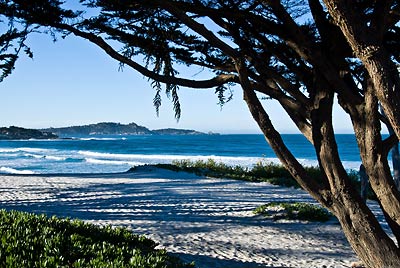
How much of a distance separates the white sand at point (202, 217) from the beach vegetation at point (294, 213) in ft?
0.80

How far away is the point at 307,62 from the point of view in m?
3.99

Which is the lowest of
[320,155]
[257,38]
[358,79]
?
[320,155]

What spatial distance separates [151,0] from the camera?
3.62 metres

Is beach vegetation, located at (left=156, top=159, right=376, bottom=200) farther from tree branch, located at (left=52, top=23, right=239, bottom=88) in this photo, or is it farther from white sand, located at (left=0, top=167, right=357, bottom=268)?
tree branch, located at (left=52, top=23, right=239, bottom=88)

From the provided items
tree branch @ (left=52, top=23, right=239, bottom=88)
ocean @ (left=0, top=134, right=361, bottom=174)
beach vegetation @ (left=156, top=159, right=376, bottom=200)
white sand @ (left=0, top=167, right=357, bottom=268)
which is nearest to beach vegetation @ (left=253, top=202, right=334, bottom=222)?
white sand @ (left=0, top=167, right=357, bottom=268)

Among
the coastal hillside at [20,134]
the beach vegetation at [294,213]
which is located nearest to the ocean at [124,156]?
the beach vegetation at [294,213]

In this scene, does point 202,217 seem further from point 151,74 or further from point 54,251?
point 54,251

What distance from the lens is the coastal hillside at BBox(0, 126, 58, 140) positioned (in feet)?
361

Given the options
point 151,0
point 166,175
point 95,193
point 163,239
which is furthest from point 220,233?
point 166,175

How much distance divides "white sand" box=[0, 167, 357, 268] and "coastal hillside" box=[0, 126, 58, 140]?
104 m

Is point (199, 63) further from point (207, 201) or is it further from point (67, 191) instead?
point (67, 191)

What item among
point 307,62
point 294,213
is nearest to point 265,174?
point 294,213

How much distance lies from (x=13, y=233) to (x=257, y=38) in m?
2.84

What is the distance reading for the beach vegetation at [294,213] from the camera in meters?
7.99
